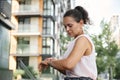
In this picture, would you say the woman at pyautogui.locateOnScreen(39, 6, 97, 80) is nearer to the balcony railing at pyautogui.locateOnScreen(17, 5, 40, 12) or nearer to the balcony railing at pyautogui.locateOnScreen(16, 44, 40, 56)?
the balcony railing at pyautogui.locateOnScreen(16, 44, 40, 56)

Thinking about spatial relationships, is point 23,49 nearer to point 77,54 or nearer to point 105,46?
point 105,46

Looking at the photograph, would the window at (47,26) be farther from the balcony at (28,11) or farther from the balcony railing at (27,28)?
the balcony at (28,11)

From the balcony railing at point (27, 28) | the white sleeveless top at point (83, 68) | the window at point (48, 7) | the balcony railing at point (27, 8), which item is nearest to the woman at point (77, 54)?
the white sleeveless top at point (83, 68)

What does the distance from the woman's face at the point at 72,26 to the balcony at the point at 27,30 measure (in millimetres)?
34104

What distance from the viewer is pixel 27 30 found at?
3694 centimetres

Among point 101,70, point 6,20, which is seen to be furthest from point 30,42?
point 6,20

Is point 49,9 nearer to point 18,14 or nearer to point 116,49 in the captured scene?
point 18,14

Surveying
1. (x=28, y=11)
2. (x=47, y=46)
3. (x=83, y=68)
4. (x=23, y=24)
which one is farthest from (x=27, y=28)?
(x=83, y=68)

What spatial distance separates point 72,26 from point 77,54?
0.23m

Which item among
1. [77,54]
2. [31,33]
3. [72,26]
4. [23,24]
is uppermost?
[72,26]

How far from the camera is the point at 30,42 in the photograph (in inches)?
1469

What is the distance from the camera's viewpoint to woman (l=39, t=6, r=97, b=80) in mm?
2484

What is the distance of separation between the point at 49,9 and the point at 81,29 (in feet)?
120

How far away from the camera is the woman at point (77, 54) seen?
2484mm
